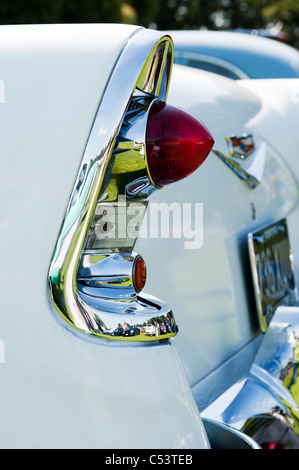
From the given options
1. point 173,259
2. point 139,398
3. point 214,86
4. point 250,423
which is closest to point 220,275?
point 173,259

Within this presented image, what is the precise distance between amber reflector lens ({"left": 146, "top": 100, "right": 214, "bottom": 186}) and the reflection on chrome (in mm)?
658

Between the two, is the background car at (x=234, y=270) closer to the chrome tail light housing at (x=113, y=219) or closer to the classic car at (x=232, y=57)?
the chrome tail light housing at (x=113, y=219)

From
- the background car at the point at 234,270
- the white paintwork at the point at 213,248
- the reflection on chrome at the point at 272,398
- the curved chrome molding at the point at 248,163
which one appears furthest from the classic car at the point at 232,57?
the reflection on chrome at the point at 272,398

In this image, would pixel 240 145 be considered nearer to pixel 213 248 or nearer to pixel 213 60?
pixel 213 248

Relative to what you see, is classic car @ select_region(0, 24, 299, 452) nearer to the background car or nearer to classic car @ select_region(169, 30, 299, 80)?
the background car

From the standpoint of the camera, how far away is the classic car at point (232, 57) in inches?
170

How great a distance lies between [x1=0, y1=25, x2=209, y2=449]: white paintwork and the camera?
1.11 meters

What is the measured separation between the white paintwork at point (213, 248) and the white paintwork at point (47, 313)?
404mm

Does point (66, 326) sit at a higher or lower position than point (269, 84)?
lower

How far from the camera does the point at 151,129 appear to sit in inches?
45.3

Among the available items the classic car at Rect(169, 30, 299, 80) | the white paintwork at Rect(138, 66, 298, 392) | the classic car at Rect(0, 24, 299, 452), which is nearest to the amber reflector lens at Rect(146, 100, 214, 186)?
the classic car at Rect(0, 24, 299, 452)

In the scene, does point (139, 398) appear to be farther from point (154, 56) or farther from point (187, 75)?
point (187, 75)

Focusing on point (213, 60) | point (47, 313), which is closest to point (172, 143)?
point (47, 313)
